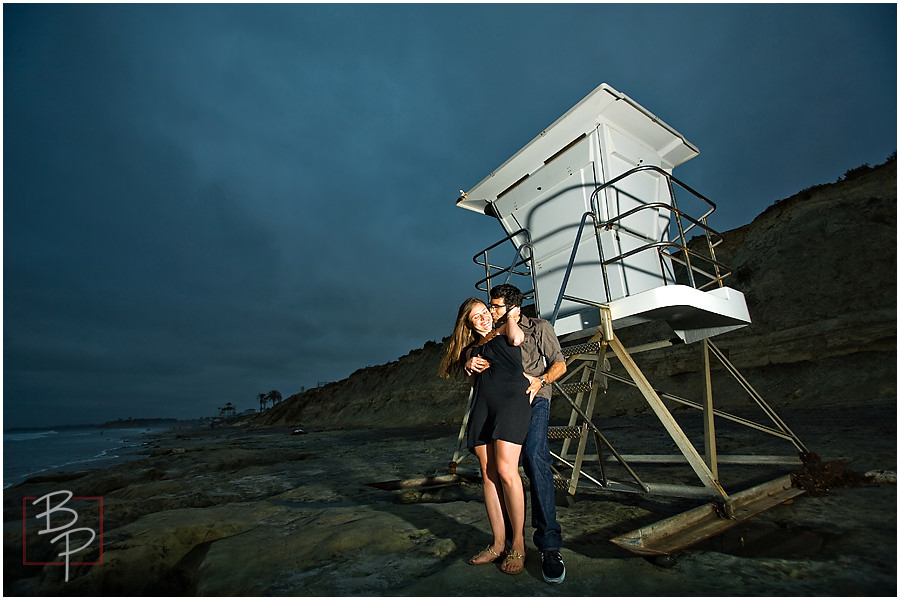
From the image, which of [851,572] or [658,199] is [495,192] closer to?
[658,199]

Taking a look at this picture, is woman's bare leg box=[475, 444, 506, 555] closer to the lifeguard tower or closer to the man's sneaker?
the man's sneaker

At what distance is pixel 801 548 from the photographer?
2885 mm

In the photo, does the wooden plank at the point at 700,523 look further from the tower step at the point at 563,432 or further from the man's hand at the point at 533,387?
the man's hand at the point at 533,387

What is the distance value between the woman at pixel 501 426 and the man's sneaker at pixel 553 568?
16 centimetres

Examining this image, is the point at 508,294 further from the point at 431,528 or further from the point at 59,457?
the point at 59,457

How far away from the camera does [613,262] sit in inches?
191

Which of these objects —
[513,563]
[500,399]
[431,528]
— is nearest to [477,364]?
[500,399]

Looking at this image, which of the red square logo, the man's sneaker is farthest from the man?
the red square logo

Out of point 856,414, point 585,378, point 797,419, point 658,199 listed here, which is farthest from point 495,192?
point 856,414

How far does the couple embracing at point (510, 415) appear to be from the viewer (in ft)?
8.84

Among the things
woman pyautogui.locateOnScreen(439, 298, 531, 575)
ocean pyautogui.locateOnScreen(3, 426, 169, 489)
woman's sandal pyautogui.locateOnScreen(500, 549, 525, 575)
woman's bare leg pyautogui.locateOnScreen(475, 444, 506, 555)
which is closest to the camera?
woman's sandal pyautogui.locateOnScreen(500, 549, 525, 575)

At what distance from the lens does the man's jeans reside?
2646mm

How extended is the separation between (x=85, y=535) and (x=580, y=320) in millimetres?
5508

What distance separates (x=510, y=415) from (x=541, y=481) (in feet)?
1.62
